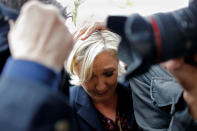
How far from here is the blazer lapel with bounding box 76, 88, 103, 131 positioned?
4.77 feet

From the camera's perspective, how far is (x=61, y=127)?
2.06ft

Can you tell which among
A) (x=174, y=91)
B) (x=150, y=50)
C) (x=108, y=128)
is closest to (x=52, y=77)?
(x=150, y=50)

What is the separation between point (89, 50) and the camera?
1565mm

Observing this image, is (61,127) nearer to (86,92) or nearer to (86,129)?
(86,129)

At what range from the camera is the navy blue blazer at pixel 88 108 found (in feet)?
4.75

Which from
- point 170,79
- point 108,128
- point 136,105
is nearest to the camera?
point 170,79

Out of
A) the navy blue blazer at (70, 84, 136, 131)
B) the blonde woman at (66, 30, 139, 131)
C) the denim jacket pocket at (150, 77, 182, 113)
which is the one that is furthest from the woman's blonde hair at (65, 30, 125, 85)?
the denim jacket pocket at (150, 77, 182, 113)

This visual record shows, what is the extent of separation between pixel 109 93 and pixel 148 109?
16.5 inches

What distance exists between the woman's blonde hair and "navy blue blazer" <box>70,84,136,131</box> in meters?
0.10

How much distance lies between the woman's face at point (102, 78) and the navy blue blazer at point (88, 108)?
54 mm

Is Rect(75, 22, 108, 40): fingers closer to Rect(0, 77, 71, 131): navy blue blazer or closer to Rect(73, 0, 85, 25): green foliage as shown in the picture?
Rect(73, 0, 85, 25): green foliage

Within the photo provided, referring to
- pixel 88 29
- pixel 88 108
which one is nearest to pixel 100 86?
pixel 88 108

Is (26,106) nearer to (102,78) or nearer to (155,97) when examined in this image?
(155,97)

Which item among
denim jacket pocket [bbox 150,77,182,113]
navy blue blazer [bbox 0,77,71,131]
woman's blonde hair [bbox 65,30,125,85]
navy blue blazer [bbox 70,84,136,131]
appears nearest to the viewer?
navy blue blazer [bbox 0,77,71,131]
